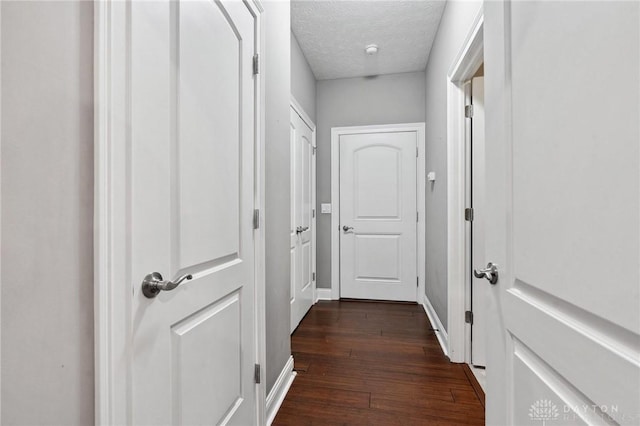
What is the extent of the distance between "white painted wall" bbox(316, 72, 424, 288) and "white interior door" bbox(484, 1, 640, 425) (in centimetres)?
281

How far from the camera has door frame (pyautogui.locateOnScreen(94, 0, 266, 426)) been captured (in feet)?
2.18

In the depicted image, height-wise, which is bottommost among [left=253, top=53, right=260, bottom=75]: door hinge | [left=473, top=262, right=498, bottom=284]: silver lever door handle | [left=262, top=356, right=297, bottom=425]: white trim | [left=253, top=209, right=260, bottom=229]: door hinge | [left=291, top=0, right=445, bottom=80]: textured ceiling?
[left=262, top=356, right=297, bottom=425]: white trim

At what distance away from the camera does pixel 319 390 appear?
1.90m

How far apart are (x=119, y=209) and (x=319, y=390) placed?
1658mm

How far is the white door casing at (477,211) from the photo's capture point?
2197 millimetres

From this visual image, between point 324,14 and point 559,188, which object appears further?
point 324,14

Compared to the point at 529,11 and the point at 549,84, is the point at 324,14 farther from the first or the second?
the point at 549,84

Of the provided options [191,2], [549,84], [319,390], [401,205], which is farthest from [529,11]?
[401,205]

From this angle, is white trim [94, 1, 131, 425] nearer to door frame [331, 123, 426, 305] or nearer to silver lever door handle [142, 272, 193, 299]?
silver lever door handle [142, 272, 193, 299]

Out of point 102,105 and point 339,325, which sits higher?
point 102,105

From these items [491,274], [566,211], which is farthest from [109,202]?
[491,274]

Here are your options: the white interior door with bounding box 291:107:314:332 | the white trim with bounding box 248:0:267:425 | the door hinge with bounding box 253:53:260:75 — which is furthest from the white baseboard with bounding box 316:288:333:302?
the door hinge with bounding box 253:53:260:75

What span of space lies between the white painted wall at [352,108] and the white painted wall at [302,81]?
0.67 feet

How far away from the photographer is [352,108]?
3801 mm
